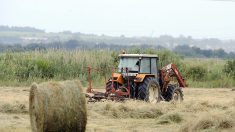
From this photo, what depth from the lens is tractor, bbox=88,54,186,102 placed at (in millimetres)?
18109

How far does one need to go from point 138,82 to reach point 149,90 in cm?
46

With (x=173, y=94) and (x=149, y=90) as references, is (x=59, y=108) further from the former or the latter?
(x=173, y=94)

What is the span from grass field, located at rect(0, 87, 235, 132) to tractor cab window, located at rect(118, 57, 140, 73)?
5.72 ft

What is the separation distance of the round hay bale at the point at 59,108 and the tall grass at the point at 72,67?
15859 mm

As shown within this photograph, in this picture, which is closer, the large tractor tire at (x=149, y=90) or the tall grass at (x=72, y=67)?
the large tractor tire at (x=149, y=90)

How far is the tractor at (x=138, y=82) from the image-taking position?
59.4 feet

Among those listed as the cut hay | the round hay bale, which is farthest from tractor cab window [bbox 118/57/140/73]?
the round hay bale

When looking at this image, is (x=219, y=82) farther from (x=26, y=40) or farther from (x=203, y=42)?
(x=203, y=42)

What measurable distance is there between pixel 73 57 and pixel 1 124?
16405mm

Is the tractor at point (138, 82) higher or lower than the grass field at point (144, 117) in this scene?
higher

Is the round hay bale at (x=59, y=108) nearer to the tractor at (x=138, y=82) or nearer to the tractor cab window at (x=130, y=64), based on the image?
the tractor at (x=138, y=82)

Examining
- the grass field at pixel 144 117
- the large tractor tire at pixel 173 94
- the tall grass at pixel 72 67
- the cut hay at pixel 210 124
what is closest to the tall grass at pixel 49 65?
the tall grass at pixel 72 67

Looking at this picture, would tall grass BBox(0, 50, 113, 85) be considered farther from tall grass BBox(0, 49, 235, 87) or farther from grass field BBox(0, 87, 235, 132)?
grass field BBox(0, 87, 235, 132)

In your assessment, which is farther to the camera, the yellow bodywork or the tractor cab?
the tractor cab
